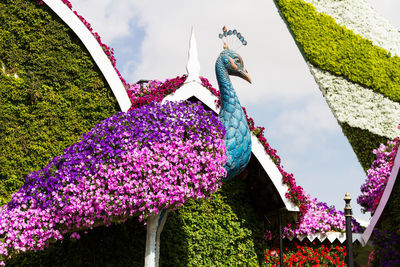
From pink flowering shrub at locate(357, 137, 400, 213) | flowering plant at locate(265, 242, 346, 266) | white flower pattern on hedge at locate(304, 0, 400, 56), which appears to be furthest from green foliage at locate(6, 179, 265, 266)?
white flower pattern on hedge at locate(304, 0, 400, 56)

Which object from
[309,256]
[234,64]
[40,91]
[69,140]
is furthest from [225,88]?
[309,256]

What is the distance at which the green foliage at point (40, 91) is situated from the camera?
11070 millimetres

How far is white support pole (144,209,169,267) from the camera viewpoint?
8.39m

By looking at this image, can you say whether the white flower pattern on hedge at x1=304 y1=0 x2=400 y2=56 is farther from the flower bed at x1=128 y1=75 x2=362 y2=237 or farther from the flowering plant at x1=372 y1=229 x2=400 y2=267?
the flowering plant at x1=372 y1=229 x2=400 y2=267

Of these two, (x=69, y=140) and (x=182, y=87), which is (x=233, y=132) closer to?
(x=182, y=87)

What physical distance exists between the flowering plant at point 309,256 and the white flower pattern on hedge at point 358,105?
494 centimetres

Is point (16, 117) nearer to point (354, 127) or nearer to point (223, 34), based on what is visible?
point (223, 34)

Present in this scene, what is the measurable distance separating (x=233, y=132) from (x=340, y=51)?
30.4 ft

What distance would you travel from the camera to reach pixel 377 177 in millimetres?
14023

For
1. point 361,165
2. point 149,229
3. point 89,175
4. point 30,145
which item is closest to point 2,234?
point 89,175

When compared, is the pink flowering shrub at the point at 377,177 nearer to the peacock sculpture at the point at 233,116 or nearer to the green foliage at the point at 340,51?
the green foliage at the point at 340,51

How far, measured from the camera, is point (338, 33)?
17.0m

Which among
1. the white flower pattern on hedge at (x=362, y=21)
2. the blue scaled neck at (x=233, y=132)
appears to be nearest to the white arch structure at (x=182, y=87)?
the blue scaled neck at (x=233, y=132)

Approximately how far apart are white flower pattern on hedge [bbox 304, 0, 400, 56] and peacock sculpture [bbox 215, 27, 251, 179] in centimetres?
866
